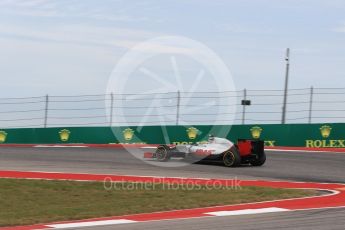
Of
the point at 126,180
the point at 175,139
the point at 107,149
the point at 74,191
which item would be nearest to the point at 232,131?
the point at 175,139

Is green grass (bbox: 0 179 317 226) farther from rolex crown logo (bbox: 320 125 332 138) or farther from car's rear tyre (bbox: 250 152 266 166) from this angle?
rolex crown logo (bbox: 320 125 332 138)

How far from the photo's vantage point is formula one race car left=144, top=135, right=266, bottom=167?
19.8m

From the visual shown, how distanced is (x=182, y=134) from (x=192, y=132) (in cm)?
46

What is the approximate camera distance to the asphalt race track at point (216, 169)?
10.5 metres

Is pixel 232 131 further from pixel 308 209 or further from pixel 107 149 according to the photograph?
pixel 308 209

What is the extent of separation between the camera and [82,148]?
27.1 meters

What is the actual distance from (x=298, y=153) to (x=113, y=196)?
11.5 m

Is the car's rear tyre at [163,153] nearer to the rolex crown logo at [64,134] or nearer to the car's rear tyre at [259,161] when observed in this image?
the car's rear tyre at [259,161]

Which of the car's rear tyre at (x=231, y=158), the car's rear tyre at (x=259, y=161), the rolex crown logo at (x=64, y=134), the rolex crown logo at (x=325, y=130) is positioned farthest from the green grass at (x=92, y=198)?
the rolex crown logo at (x=64, y=134)

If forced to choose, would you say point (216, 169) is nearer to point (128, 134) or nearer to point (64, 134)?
point (128, 134)

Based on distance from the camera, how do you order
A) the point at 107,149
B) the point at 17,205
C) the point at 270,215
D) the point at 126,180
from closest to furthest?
the point at 270,215 → the point at 17,205 → the point at 126,180 → the point at 107,149

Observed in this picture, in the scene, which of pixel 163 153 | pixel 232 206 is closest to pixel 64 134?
pixel 163 153

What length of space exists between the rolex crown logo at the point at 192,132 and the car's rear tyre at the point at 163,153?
770 cm

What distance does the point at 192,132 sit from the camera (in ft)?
93.6
